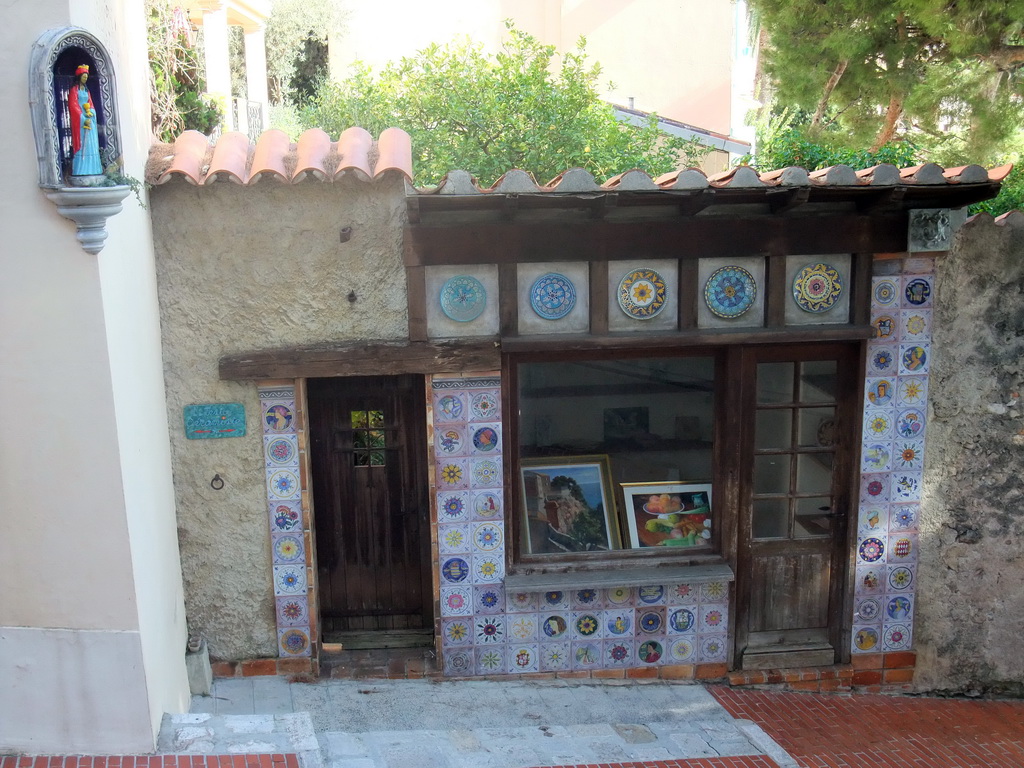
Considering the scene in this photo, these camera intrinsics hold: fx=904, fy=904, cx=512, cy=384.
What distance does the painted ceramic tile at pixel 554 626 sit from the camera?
5793mm

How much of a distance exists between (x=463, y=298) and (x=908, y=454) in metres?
3.05

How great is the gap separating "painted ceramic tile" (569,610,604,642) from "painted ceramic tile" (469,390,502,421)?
141cm

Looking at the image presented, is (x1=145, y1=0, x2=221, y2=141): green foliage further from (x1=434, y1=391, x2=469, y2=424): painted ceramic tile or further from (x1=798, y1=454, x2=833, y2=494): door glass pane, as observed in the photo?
(x1=798, y1=454, x2=833, y2=494): door glass pane

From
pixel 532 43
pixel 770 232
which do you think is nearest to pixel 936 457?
pixel 770 232

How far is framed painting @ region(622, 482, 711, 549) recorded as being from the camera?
598 cm

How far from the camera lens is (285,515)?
5.50m

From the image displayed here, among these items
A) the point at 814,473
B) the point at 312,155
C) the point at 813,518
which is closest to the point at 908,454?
the point at 814,473

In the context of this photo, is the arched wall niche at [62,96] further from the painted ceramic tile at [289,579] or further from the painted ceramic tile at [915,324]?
the painted ceramic tile at [915,324]

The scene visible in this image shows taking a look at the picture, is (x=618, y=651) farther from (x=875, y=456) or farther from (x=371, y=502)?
(x=875, y=456)

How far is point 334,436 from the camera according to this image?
5797 millimetres

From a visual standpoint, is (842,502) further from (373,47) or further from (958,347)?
(373,47)

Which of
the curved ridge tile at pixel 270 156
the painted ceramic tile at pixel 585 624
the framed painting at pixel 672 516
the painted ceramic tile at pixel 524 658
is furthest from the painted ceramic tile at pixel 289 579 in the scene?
the curved ridge tile at pixel 270 156

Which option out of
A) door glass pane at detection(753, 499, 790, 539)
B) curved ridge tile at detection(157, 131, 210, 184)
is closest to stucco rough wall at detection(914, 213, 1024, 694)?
door glass pane at detection(753, 499, 790, 539)

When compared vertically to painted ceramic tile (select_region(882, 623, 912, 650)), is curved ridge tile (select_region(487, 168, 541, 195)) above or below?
above
